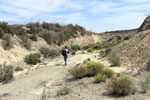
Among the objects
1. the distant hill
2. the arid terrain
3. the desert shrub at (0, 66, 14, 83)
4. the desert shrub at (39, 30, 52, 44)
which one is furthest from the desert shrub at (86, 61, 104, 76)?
the desert shrub at (39, 30, 52, 44)

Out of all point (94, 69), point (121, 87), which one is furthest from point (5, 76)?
point (121, 87)

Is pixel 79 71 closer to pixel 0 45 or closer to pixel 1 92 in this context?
pixel 1 92

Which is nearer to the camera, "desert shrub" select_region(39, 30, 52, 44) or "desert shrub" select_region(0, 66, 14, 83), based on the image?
"desert shrub" select_region(0, 66, 14, 83)

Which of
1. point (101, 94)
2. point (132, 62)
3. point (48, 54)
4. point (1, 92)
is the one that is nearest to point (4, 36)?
point (48, 54)

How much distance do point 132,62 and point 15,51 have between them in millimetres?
16016

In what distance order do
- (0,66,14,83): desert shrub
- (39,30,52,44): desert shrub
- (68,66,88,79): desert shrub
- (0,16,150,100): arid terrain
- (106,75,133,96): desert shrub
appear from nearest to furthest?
(106,75,133,96): desert shrub → (0,16,150,100): arid terrain → (68,66,88,79): desert shrub → (0,66,14,83): desert shrub → (39,30,52,44): desert shrub

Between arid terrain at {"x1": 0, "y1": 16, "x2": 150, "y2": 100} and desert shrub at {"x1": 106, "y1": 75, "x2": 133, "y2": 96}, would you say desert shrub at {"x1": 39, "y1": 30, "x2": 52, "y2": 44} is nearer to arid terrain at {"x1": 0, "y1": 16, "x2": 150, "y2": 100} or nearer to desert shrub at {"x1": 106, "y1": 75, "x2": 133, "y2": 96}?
arid terrain at {"x1": 0, "y1": 16, "x2": 150, "y2": 100}

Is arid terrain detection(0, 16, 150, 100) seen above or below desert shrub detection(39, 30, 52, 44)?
below

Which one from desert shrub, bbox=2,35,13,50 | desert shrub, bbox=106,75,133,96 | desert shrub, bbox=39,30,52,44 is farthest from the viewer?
desert shrub, bbox=39,30,52,44

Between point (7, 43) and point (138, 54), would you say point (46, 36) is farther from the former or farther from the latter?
point (138, 54)

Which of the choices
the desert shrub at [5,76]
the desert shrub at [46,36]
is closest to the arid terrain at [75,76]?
the desert shrub at [5,76]

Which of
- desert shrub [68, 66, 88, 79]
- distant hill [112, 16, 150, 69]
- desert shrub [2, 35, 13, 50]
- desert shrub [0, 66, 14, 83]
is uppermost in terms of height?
desert shrub [2, 35, 13, 50]

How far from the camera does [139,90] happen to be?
8.68 meters

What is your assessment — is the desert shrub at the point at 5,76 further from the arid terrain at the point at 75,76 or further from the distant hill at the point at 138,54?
the distant hill at the point at 138,54
